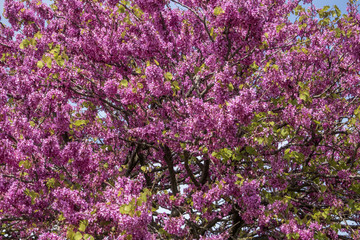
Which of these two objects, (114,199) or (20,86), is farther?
(20,86)

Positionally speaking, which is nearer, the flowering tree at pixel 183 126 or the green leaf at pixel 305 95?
the flowering tree at pixel 183 126

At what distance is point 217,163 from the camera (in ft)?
24.7

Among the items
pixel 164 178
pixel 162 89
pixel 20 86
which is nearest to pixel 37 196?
pixel 20 86

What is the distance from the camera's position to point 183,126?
7473mm

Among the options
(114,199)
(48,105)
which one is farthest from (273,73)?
(48,105)

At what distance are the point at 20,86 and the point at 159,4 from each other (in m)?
3.82

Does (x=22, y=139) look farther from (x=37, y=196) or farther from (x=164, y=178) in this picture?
(x=164, y=178)

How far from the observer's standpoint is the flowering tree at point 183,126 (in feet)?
22.2

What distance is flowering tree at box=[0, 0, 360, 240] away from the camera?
6773 mm

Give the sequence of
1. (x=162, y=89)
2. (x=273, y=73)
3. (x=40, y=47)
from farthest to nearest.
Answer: (x=40, y=47) < (x=273, y=73) < (x=162, y=89)

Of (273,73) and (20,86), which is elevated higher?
(20,86)

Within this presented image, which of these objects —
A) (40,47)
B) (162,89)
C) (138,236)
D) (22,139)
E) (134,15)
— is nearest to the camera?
→ (138,236)

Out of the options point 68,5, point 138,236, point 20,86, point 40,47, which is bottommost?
point 138,236

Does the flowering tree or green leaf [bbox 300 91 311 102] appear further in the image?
green leaf [bbox 300 91 311 102]
